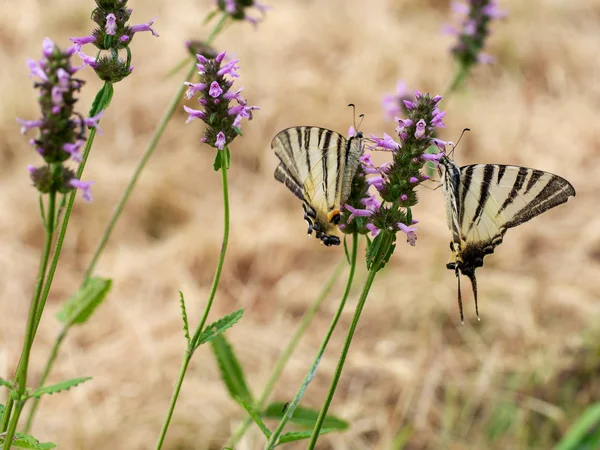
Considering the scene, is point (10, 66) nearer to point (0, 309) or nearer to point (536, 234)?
point (0, 309)

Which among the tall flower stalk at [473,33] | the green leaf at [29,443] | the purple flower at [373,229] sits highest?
the tall flower stalk at [473,33]

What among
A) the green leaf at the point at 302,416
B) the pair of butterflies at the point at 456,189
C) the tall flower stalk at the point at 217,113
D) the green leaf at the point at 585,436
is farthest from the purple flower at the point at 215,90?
the green leaf at the point at 585,436

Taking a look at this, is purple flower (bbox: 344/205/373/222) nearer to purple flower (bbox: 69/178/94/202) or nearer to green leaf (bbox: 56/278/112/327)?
purple flower (bbox: 69/178/94/202)

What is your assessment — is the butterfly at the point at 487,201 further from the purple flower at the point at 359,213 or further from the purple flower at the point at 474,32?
the purple flower at the point at 474,32

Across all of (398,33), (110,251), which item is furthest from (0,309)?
(398,33)

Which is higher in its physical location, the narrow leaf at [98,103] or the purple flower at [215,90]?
the narrow leaf at [98,103]

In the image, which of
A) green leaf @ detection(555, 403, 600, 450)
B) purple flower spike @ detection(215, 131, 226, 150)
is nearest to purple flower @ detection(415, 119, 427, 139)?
purple flower spike @ detection(215, 131, 226, 150)
